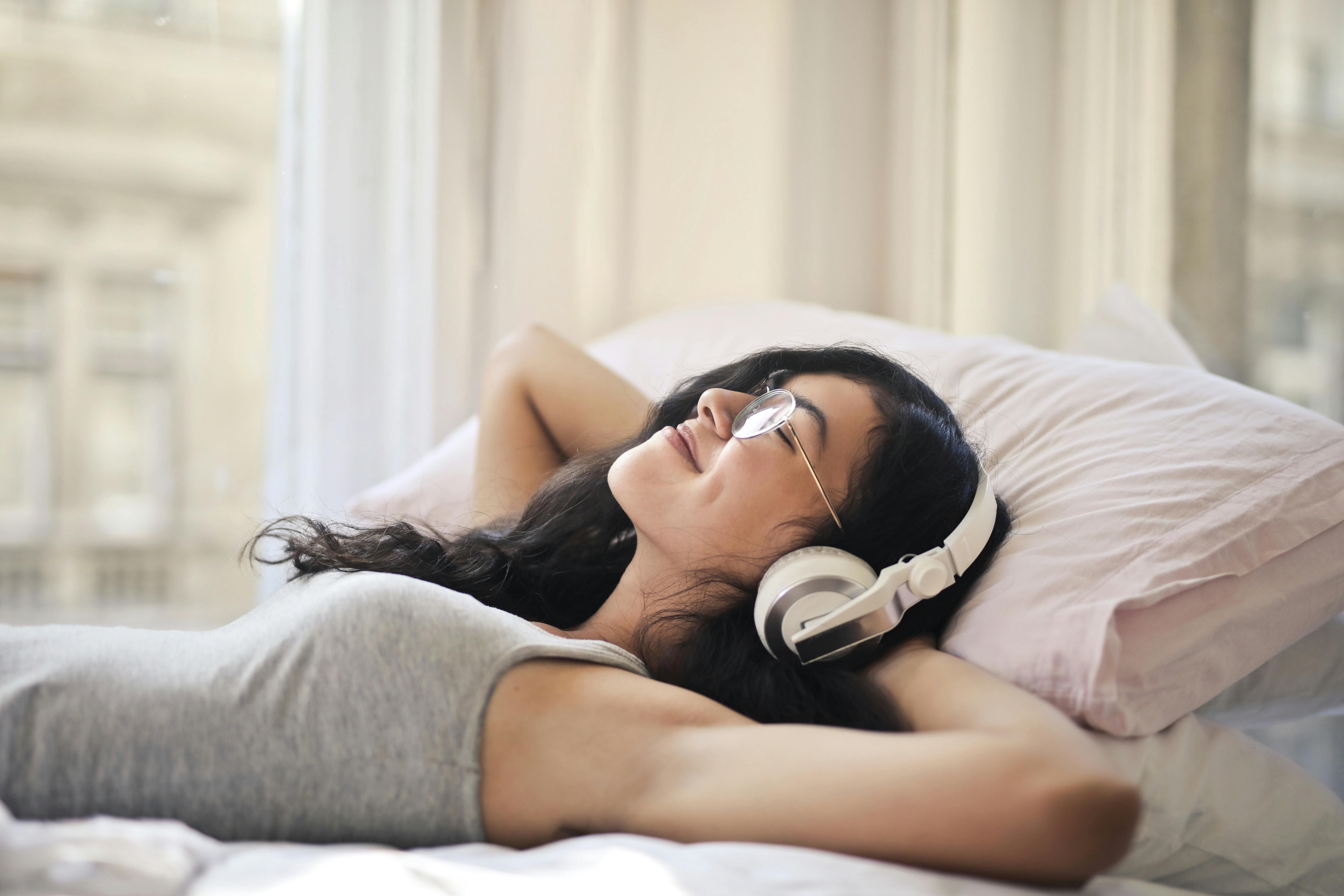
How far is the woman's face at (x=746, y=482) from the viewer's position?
0.94 m

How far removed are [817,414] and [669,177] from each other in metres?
1.25

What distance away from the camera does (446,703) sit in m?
0.70

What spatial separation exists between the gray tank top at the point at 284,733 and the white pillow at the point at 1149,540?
48 cm

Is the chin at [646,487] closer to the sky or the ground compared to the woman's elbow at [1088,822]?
closer to the sky

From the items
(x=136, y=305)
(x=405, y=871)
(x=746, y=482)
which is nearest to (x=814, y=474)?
(x=746, y=482)

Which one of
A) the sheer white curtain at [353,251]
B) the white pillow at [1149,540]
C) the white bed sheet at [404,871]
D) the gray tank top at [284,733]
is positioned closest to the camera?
the white bed sheet at [404,871]

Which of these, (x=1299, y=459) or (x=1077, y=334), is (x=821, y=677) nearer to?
(x=1299, y=459)

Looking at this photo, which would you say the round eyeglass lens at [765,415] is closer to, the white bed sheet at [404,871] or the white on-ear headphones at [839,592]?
the white on-ear headphones at [839,592]

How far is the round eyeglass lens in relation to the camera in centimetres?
95

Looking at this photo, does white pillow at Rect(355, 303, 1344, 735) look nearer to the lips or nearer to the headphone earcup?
the headphone earcup

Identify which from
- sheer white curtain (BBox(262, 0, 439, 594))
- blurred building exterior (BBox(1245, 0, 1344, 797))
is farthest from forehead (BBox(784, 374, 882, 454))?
sheer white curtain (BBox(262, 0, 439, 594))

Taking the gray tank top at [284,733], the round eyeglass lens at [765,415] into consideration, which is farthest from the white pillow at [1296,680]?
the gray tank top at [284,733]

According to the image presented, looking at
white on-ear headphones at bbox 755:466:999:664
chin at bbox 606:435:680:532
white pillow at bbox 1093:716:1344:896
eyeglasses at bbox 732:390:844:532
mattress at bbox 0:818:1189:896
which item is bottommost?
white pillow at bbox 1093:716:1344:896

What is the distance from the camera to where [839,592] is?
82 centimetres
